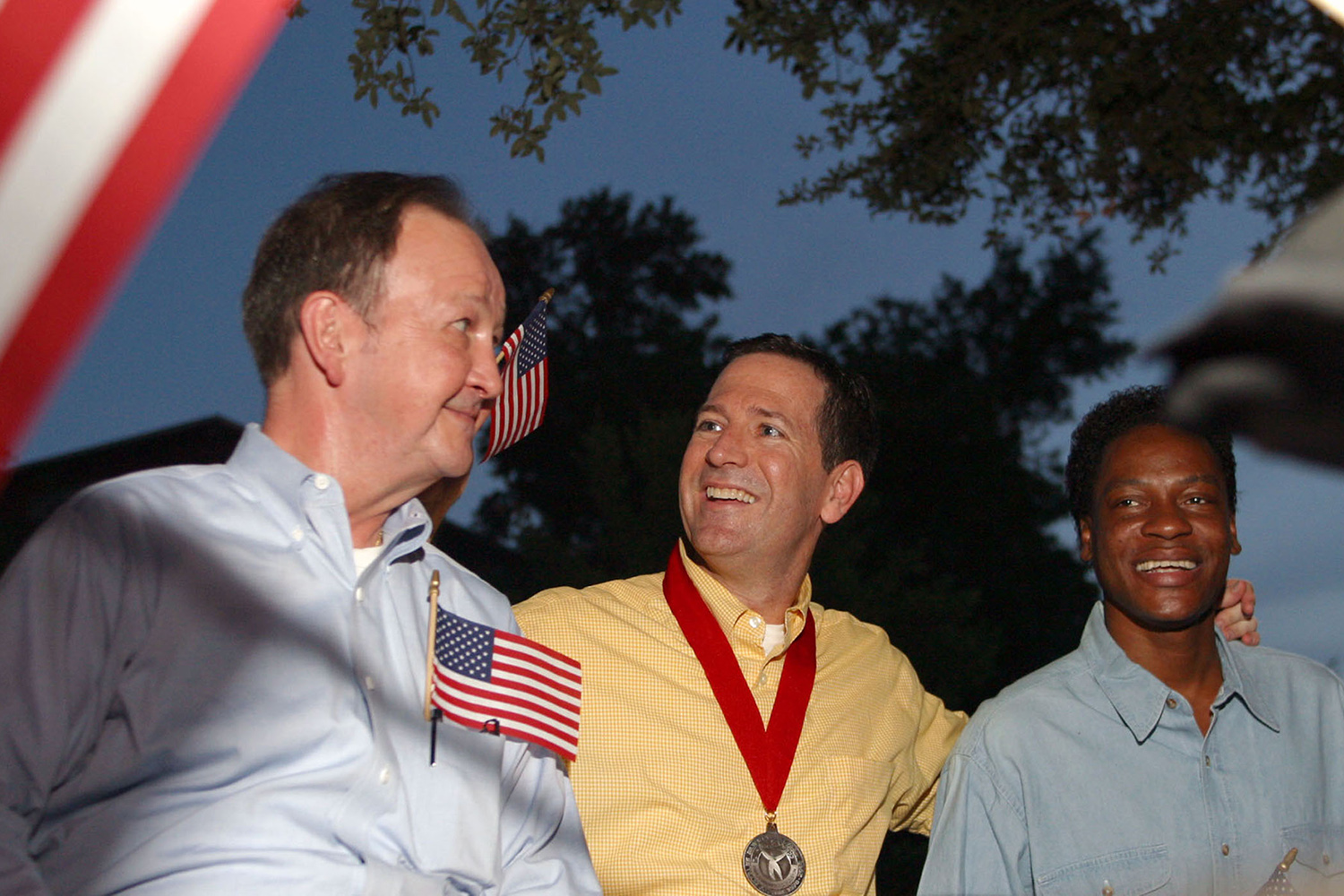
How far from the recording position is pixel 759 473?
3.60 meters

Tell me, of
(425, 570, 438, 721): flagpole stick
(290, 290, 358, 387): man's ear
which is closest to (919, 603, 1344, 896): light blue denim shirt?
(425, 570, 438, 721): flagpole stick

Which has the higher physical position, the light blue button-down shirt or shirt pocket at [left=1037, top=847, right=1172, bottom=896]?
shirt pocket at [left=1037, top=847, right=1172, bottom=896]

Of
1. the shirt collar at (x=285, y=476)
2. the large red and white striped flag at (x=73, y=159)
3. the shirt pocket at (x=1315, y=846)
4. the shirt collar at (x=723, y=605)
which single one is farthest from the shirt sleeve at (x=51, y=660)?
the shirt pocket at (x=1315, y=846)

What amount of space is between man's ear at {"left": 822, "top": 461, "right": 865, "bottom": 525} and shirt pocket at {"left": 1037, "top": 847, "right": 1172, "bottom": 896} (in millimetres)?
1253

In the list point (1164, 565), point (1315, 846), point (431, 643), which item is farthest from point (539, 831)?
point (1315, 846)

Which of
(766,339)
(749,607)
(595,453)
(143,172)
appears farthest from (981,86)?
(143,172)

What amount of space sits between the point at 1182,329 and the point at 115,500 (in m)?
1.82

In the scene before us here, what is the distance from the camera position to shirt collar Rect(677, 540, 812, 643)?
3516mm

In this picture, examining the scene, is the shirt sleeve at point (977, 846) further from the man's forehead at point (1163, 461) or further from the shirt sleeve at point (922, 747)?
the man's forehead at point (1163, 461)

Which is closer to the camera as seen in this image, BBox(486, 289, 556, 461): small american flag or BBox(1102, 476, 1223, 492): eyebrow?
BBox(1102, 476, 1223, 492): eyebrow

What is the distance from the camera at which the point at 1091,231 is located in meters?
13.1

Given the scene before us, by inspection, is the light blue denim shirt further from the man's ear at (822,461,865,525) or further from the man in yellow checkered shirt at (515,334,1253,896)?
the man's ear at (822,461,865,525)

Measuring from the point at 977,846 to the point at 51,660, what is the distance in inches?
78.3

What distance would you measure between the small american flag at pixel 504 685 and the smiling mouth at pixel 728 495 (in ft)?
2.94
